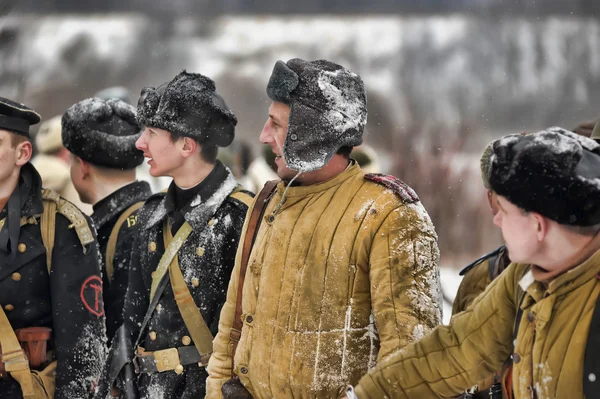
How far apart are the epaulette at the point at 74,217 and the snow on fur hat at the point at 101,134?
Result: 2.75 feet

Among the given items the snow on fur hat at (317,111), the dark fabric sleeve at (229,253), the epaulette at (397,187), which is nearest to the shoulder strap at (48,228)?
the dark fabric sleeve at (229,253)

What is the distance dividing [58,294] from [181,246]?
52cm

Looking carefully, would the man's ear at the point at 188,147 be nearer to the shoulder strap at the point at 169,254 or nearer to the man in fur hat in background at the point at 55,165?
the shoulder strap at the point at 169,254

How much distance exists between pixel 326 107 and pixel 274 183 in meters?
0.43

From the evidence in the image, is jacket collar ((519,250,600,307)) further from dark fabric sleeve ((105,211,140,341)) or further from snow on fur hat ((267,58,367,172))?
dark fabric sleeve ((105,211,140,341))

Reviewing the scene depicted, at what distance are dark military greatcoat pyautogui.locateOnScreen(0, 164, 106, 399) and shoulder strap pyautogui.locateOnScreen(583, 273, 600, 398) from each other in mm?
2168

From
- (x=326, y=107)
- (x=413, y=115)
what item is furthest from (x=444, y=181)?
(x=326, y=107)

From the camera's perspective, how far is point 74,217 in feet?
11.8

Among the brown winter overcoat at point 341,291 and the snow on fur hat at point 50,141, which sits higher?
the brown winter overcoat at point 341,291

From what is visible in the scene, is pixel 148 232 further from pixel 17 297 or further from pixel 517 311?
pixel 517 311

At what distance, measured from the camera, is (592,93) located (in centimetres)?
760

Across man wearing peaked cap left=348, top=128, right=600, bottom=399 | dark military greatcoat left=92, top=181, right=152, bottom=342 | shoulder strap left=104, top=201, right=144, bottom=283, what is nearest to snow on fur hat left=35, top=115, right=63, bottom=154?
dark military greatcoat left=92, top=181, right=152, bottom=342

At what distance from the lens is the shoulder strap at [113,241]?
4.17 meters

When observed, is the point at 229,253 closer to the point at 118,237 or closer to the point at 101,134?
the point at 118,237
